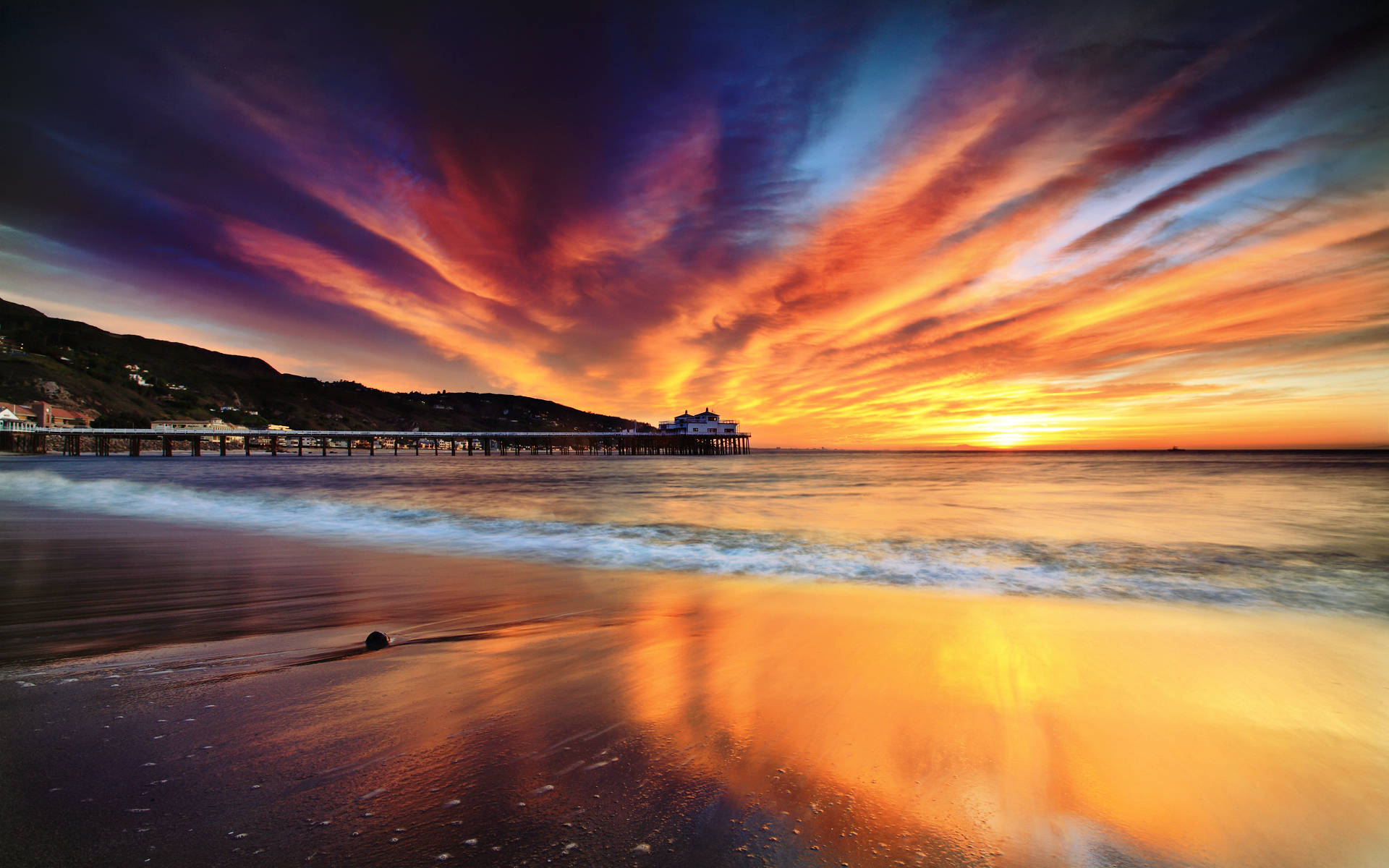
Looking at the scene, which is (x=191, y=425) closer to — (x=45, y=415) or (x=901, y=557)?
(x=45, y=415)

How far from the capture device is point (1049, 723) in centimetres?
287

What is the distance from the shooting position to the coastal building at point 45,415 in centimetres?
8675

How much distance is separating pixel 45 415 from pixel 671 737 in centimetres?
13538

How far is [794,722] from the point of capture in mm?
2738

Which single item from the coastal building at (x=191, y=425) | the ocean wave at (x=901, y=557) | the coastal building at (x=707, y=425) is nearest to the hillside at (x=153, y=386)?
the coastal building at (x=191, y=425)

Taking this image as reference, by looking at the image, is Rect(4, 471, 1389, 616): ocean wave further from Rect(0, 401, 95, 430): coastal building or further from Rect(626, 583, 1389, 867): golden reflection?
Rect(0, 401, 95, 430): coastal building

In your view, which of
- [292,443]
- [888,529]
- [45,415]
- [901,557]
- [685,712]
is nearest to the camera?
[685,712]

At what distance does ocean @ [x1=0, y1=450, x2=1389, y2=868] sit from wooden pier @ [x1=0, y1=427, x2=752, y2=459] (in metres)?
100

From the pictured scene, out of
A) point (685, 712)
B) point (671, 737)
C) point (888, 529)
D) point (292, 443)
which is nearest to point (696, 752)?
point (671, 737)

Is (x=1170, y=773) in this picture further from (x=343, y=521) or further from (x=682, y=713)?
(x=343, y=521)

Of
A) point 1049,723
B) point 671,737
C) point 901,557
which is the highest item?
point 671,737

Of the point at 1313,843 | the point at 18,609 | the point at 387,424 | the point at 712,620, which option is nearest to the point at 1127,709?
the point at 1313,843

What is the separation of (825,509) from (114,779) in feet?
48.0

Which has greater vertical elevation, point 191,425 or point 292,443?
point 191,425
